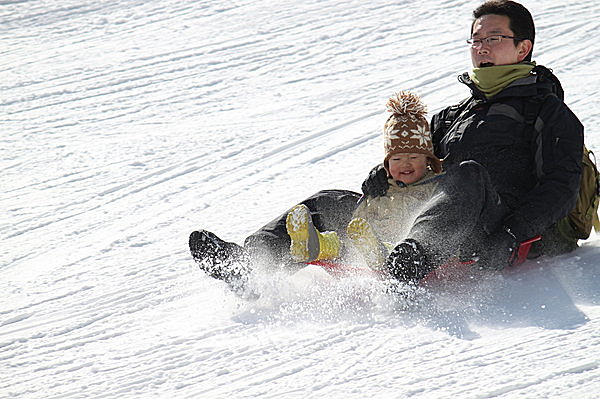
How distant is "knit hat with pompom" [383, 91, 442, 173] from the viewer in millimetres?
2600

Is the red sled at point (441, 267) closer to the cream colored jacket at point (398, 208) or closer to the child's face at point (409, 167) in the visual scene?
the cream colored jacket at point (398, 208)

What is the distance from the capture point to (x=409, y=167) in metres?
2.63

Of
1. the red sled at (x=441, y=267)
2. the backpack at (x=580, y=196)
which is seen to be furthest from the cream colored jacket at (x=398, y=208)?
the backpack at (x=580, y=196)

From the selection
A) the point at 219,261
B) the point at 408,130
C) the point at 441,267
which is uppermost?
the point at 408,130

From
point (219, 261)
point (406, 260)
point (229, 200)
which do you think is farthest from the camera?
point (229, 200)

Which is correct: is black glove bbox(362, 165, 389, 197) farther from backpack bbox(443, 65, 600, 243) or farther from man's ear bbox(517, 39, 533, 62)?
man's ear bbox(517, 39, 533, 62)

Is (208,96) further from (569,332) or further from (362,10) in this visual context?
(569,332)

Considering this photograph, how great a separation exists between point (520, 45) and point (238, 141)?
229 cm

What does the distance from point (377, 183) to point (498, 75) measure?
0.63 metres

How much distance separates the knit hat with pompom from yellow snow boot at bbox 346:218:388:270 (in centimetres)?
38

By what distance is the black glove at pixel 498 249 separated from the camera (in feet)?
7.98

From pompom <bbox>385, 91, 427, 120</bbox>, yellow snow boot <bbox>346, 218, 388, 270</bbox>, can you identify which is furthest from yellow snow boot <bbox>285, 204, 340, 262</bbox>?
pompom <bbox>385, 91, 427, 120</bbox>

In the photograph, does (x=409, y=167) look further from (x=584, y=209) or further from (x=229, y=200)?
(x=229, y=200)

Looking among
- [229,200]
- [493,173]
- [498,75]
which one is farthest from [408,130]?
[229,200]
